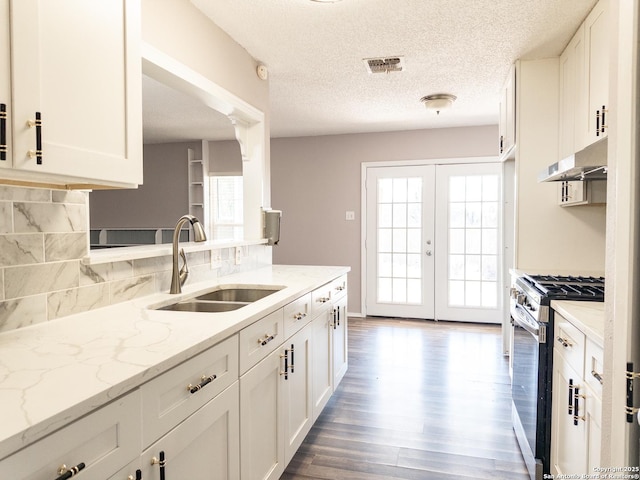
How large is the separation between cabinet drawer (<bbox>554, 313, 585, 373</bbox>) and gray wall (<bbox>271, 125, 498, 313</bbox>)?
3679mm

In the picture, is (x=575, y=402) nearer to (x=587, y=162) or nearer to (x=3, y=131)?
(x=587, y=162)

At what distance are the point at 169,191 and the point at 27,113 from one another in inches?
210

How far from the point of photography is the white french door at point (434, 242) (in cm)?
501

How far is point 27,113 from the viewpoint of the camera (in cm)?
104

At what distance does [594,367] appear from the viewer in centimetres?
136

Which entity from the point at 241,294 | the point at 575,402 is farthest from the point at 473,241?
the point at 575,402

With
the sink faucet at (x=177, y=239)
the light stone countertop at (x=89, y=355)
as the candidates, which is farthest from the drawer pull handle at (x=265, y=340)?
the sink faucet at (x=177, y=239)

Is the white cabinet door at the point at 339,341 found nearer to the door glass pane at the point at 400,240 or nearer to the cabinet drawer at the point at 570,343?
the cabinet drawer at the point at 570,343

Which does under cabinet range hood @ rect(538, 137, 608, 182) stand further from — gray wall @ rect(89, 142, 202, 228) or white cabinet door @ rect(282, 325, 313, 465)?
gray wall @ rect(89, 142, 202, 228)

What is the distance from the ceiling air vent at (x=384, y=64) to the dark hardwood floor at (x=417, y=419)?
92.8 inches

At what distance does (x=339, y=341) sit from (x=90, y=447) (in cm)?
222

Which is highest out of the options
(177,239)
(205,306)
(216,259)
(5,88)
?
(5,88)

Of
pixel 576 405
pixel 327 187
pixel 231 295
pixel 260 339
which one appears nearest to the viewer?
pixel 576 405

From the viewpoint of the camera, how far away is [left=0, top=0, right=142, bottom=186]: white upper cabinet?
1033 mm
